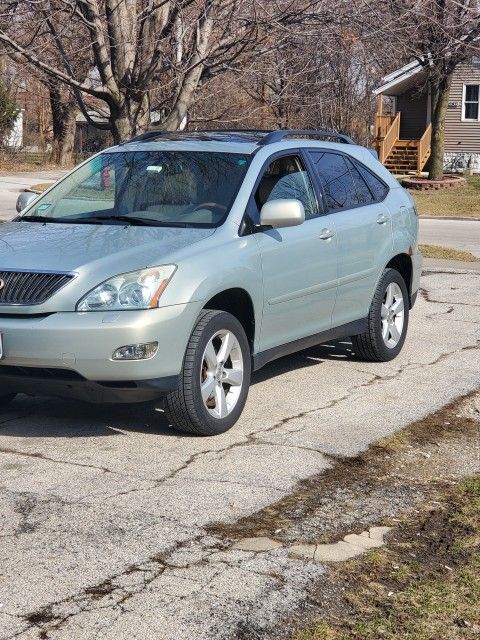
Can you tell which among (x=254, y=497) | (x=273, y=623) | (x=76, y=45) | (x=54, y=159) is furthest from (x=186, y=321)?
(x=54, y=159)

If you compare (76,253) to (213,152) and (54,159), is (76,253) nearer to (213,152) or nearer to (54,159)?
(213,152)

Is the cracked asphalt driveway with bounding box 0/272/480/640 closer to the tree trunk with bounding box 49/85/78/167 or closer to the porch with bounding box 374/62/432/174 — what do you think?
the porch with bounding box 374/62/432/174

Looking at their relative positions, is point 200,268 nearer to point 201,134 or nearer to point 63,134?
point 201,134

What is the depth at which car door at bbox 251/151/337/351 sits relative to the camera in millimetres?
7195

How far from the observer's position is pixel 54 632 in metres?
3.91

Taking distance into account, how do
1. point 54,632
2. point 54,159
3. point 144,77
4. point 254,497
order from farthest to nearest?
point 54,159
point 144,77
point 254,497
point 54,632

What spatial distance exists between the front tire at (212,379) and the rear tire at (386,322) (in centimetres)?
201

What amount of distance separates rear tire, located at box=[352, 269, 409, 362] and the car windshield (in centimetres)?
186

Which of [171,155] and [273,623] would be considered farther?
[171,155]

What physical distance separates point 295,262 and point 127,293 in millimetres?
1580

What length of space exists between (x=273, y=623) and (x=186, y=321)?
8.41ft

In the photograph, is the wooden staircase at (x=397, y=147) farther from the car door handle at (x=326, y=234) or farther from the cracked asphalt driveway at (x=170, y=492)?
the car door handle at (x=326, y=234)

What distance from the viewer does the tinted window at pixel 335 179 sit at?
8.13 meters

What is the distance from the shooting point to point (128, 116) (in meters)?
12.9
